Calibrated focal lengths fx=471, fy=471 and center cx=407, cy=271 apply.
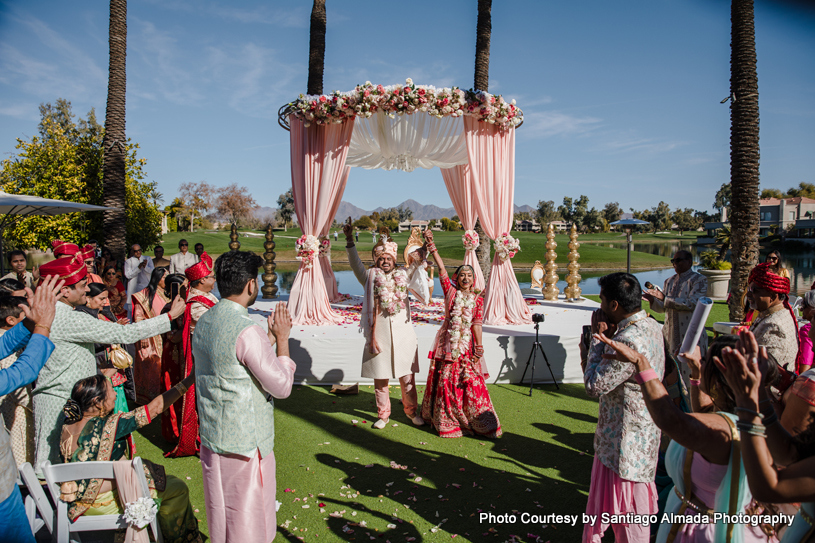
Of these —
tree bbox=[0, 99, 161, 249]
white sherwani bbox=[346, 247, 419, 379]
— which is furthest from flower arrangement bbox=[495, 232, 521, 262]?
tree bbox=[0, 99, 161, 249]

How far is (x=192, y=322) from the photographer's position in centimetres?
406

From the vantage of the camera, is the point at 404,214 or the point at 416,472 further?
the point at 404,214

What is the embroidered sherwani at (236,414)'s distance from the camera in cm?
225

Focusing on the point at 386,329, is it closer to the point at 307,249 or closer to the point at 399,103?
the point at 307,249

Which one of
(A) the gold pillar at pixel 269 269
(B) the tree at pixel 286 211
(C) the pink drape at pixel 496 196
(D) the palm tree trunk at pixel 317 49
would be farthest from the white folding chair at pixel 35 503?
(B) the tree at pixel 286 211

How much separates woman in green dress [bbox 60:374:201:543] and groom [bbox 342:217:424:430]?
2.25 metres

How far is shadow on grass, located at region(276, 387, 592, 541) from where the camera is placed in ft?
10.6

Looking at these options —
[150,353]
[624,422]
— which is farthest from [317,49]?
[624,422]

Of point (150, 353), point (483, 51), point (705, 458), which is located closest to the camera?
point (705, 458)

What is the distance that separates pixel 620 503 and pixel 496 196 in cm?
576

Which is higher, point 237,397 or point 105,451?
point 237,397

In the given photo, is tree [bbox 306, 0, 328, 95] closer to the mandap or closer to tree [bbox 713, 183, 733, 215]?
the mandap

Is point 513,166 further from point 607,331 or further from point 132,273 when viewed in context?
point 132,273

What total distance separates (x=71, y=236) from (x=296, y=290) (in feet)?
26.4
